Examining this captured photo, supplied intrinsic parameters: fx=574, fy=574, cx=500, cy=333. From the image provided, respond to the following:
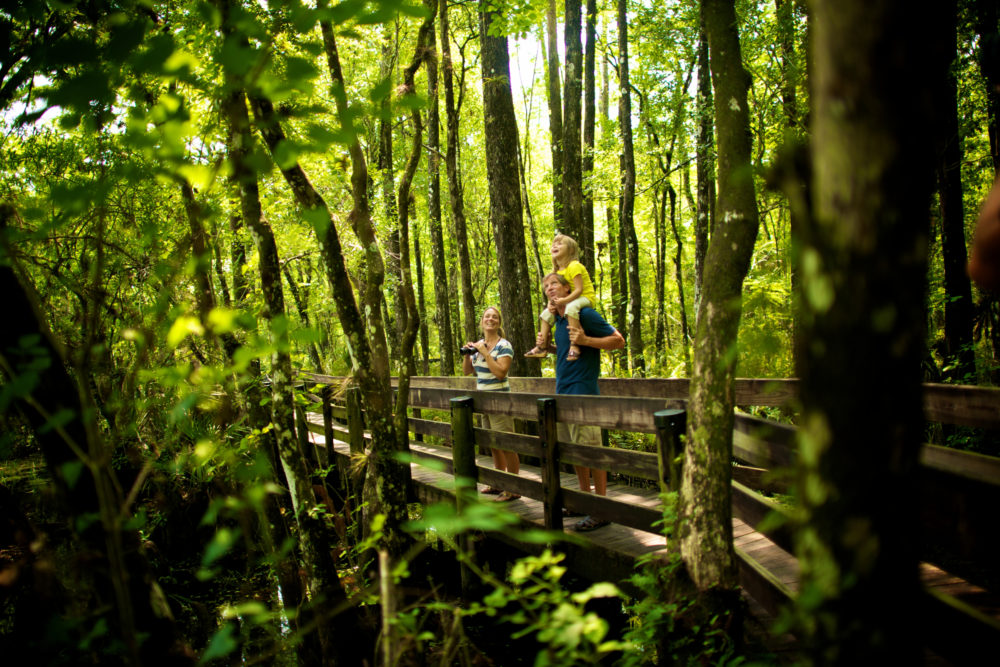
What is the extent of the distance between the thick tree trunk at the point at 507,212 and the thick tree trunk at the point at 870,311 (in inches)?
298

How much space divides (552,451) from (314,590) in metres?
2.38

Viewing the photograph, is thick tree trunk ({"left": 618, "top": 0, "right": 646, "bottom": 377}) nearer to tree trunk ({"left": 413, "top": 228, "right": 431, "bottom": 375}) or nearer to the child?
tree trunk ({"left": 413, "top": 228, "right": 431, "bottom": 375})

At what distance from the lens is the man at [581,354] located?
4914mm

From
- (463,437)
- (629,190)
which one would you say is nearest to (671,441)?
(463,437)

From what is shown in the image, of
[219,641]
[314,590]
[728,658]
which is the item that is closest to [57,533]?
[314,590]

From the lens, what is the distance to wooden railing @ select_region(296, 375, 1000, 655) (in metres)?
1.80

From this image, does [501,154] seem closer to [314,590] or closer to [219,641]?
[314,590]

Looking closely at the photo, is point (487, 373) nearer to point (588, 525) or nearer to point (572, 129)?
point (588, 525)

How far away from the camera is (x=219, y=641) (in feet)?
4.52

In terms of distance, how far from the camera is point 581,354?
5117 mm

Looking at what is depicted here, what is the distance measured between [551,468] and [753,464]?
5.01 ft

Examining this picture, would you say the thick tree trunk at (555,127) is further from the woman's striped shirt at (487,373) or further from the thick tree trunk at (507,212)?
the woman's striped shirt at (487,373)

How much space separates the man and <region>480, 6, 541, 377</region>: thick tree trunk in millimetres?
3265

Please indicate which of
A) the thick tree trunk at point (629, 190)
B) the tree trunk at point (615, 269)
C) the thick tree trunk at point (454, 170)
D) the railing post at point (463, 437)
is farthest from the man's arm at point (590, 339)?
the thick tree trunk at point (629, 190)
